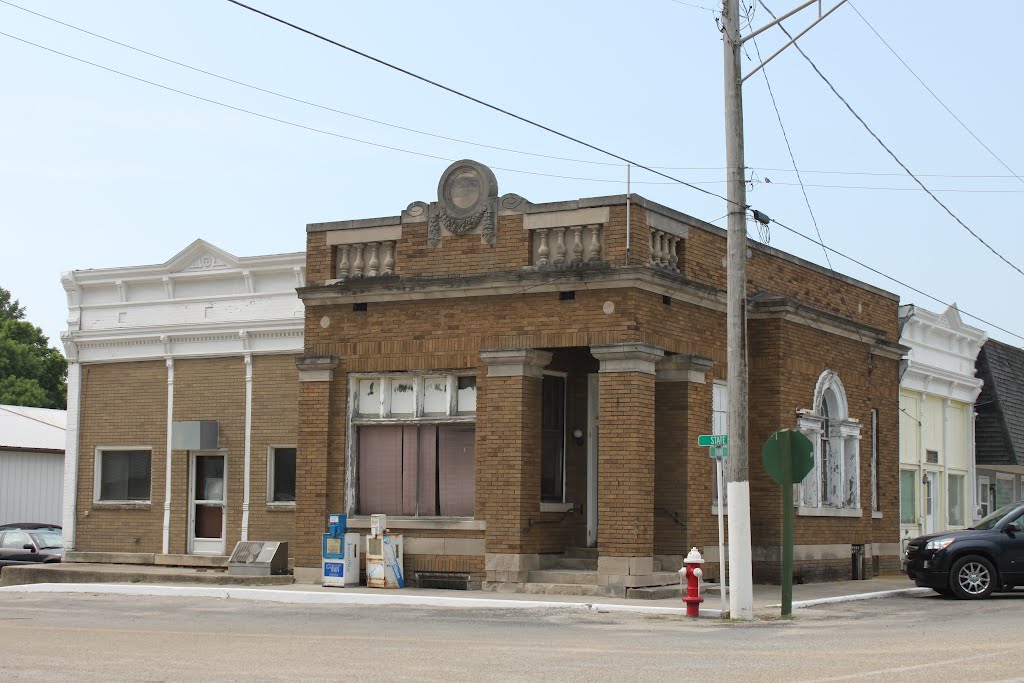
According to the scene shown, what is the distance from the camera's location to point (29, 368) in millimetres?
71312

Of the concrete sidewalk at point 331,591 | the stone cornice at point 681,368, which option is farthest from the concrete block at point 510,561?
the stone cornice at point 681,368

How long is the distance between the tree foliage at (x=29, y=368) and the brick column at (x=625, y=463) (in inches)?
2073

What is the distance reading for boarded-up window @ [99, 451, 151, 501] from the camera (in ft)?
95.0

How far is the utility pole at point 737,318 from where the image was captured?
1778 cm

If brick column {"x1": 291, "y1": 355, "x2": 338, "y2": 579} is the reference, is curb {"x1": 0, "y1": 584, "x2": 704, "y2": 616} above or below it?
below

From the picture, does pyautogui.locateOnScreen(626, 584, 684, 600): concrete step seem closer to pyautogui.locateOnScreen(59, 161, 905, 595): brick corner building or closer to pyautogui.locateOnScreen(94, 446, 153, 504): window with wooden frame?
pyautogui.locateOnScreen(59, 161, 905, 595): brick corner building

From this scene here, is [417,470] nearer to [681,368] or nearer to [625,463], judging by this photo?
[625,463]

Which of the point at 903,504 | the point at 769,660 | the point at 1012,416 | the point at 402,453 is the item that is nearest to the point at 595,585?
the point at 402,453

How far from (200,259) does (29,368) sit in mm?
46118

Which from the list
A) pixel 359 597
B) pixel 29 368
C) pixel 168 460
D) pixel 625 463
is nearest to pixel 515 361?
pixel 625 463

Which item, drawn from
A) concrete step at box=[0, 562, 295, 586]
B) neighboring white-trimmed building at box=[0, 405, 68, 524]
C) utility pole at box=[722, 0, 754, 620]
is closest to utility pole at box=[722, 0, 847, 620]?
utility pole at box=[722, 0, 754, 620]

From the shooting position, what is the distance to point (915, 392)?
110 ft

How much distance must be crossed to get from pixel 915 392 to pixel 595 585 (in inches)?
611

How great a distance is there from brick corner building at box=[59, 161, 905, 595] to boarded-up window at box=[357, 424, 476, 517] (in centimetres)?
3
